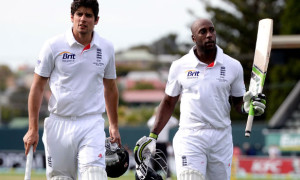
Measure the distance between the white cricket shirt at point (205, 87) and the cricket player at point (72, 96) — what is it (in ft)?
2.81

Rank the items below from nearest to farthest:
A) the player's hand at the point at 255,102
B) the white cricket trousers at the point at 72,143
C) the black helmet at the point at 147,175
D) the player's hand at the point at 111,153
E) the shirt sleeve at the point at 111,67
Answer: the white cricket trousers at the point at 72,143, the shirt sleeve at the point at 111,67, the player's hand at the point at 255,102, the player's hand at the point at 111,153, the black helmet at the point at 147,175

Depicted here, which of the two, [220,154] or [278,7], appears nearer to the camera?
[220,154]

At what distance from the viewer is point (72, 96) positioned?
19.5 feet

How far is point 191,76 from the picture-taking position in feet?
21.3

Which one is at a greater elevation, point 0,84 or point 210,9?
point 210,9

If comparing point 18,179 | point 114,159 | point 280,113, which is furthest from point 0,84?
point 114,159

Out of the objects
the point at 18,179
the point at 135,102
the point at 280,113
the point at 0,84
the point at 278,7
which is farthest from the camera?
the point at 135,102

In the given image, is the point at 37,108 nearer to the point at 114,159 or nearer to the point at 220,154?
the point at 114,159

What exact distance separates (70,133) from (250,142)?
22.9 m

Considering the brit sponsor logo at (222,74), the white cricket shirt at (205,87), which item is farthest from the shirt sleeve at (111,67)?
the brit sponsor logo at (222,74)

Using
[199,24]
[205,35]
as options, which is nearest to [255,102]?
[205,35]

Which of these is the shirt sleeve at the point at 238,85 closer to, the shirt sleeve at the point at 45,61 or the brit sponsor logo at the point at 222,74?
the brit sponsor logo at the point at 222,74

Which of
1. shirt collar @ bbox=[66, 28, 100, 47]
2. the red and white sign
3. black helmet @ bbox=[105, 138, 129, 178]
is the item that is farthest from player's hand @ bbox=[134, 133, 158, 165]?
the red and white sign

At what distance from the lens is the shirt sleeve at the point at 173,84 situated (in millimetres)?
6590
